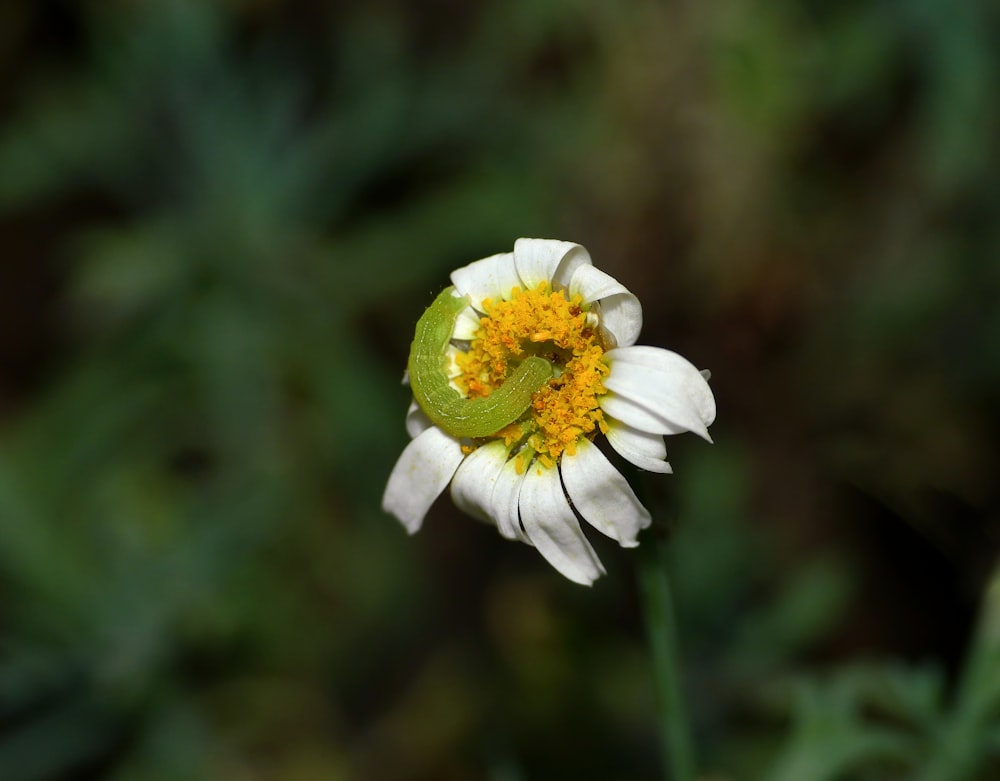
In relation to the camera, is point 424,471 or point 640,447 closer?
point 640,447

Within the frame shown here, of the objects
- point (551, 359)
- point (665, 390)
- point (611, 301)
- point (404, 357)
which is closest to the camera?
point (665, 390)

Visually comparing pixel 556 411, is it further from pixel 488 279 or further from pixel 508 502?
pixel 488 279

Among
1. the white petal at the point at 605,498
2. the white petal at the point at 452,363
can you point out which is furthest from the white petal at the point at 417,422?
the white petal at the point at 605,498

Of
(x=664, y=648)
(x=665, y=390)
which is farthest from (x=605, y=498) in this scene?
(x=664, y=648)

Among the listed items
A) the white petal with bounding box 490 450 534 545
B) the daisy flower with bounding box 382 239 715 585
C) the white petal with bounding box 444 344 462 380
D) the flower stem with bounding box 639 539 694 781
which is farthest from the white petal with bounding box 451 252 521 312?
the flower stem with bounding box 639 539 694 781

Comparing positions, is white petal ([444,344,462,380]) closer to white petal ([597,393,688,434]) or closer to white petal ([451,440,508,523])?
white petal ([451,440,508,523])

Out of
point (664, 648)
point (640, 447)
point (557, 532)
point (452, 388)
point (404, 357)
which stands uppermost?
point (404, 357)

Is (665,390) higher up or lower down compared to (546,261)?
lower down
